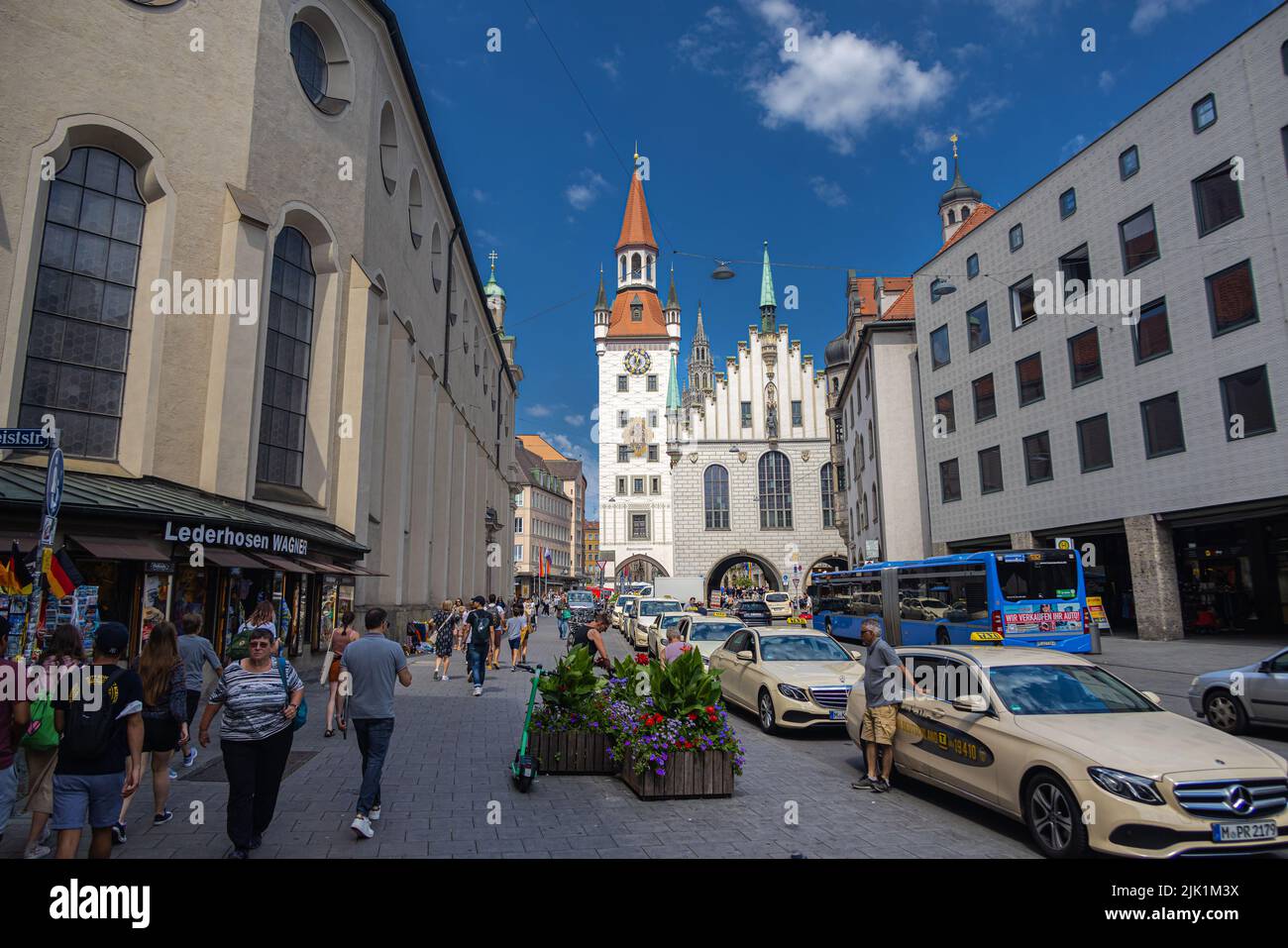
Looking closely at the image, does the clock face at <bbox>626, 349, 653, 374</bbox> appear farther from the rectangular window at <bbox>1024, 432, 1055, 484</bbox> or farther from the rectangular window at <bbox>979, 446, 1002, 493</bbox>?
the rectangular window at <bbox>1024, 432, 1055, 484</bbox>

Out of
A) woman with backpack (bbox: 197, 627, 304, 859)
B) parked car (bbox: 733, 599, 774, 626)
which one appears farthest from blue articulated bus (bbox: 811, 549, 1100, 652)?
woman with backpack (bbox: 197, 627, 304, 859)

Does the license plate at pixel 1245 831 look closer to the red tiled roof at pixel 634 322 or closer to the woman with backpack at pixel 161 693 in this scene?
the woman with backpack at pixel 161 693

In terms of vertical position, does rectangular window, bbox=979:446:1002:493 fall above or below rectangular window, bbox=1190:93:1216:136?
below

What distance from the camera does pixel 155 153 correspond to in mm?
15000

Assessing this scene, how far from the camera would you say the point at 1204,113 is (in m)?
22.5

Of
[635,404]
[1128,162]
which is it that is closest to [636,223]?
[635,404]

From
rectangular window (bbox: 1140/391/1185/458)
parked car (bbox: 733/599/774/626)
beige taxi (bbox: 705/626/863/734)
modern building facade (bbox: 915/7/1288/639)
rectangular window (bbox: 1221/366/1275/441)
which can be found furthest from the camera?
parked car (bbox: 733/599/774/626)

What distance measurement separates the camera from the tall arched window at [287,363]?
18172mm

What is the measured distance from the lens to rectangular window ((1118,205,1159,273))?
24.1 metres

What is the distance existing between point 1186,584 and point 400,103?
3166 cm

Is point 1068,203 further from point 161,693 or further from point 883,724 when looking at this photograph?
point 161,693

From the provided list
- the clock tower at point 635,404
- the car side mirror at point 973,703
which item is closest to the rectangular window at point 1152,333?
the car side mirror at point 973,703

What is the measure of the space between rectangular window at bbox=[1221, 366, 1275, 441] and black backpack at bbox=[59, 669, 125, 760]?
83.1 feet
